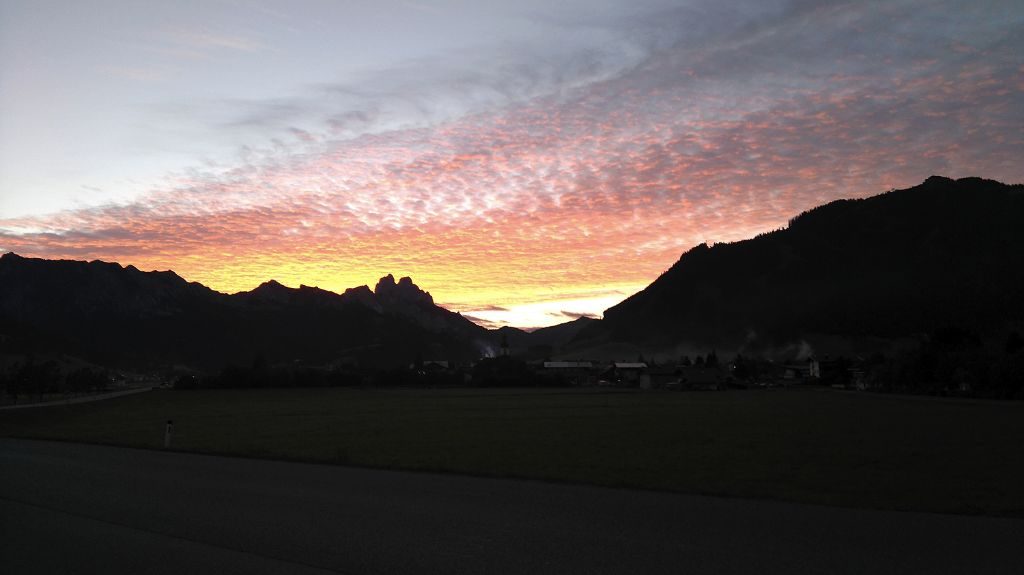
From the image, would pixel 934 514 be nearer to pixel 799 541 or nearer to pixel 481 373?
pixel 799 541

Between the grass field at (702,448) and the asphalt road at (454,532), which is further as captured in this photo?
the grass field at (702,448)

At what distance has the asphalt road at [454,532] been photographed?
9.90 m

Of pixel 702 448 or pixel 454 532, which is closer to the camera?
pixel 454 532

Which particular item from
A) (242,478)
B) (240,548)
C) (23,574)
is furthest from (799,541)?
(242,478)

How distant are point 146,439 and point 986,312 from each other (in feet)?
664

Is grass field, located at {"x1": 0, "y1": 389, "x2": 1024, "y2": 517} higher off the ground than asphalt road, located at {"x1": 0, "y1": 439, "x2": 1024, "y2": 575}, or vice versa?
asphalt road, located at {"x1": 0, "y1": 439, "x2": 1024, "y2": 575}

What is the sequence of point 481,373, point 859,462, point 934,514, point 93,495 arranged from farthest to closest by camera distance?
point 481,373 < point 859,462 < point 93,495 < point 934,514

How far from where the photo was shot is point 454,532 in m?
11.9

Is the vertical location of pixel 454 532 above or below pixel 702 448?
above

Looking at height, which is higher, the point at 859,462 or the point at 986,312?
the point at 986,312

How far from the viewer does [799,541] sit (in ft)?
36.3

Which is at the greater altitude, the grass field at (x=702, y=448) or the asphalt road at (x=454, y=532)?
the asphalt road at (x=454, y=532)

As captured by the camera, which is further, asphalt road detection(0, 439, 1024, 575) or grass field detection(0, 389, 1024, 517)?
grass field detection(0, 389, 1024, 517)

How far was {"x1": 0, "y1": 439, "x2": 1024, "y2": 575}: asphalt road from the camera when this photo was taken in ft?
32.5
